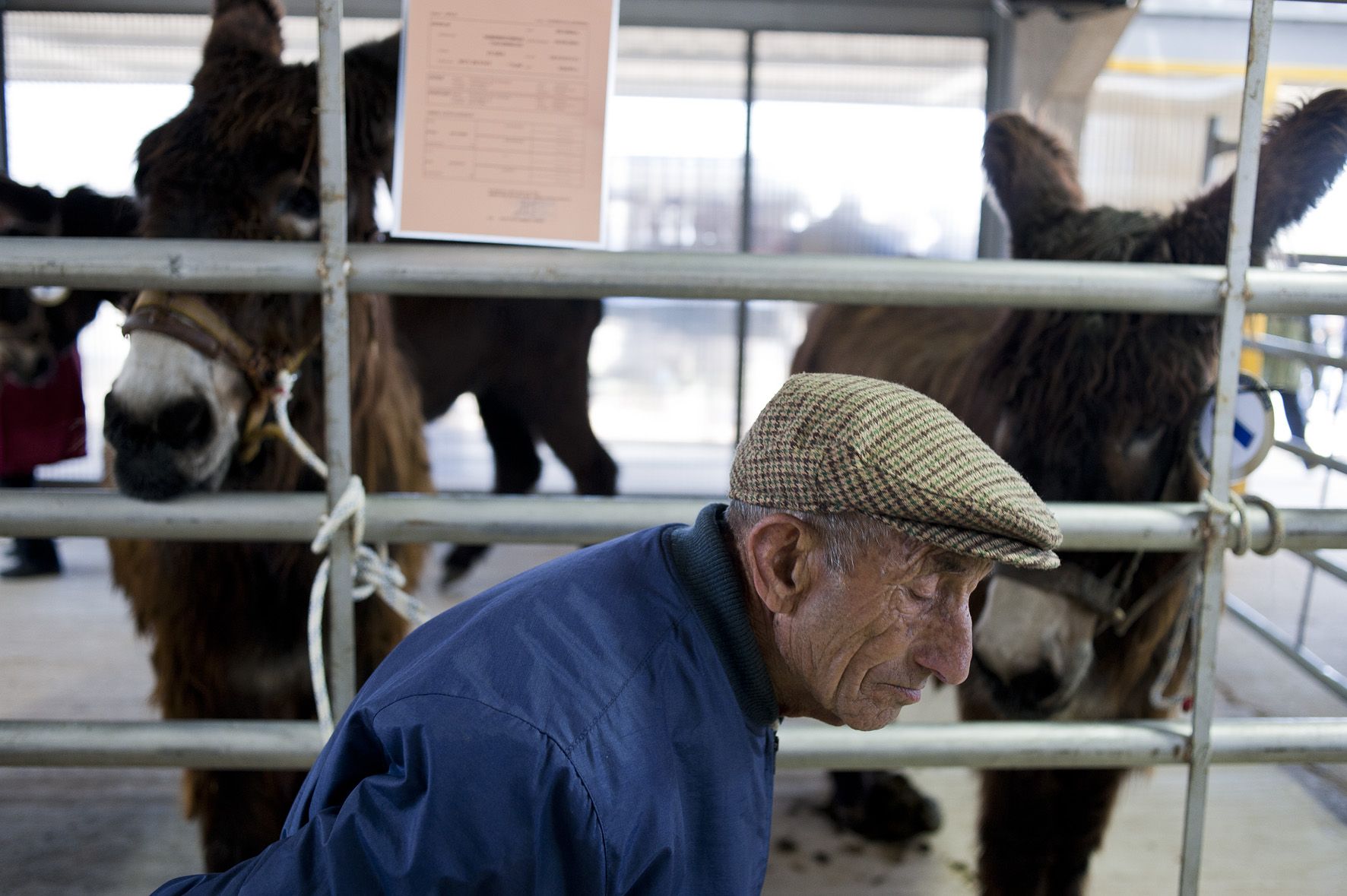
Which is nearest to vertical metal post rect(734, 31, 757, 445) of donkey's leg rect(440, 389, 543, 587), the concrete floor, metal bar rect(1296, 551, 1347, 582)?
donkey's leg rect(440, 389, 543, 587)

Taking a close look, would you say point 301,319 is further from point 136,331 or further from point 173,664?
point 173,664

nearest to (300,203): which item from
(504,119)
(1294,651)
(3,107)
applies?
(504,119)

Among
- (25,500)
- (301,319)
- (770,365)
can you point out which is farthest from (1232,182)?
(770,365)

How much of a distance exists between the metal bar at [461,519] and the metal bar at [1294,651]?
183 centimetres

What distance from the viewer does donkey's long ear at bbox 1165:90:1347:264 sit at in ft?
5.76

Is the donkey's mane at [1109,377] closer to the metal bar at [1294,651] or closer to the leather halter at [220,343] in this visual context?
the leather halter at [220,343]

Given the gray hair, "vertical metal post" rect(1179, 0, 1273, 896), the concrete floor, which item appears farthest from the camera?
the concrete floor

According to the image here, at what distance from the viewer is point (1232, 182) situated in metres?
1.95

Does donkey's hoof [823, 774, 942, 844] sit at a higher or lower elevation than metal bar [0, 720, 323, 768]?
lower

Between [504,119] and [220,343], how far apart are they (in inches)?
23.7

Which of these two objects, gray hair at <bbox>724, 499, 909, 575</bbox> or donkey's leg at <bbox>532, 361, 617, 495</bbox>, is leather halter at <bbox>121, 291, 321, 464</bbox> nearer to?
gray hair at <bbox>724, 499, 909, 575</bbox>

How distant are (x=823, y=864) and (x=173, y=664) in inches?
65.2

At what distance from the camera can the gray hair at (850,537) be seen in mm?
962

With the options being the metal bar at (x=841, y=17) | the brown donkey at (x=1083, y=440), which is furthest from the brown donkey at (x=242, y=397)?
the metal bar at (x=841, y=17)
